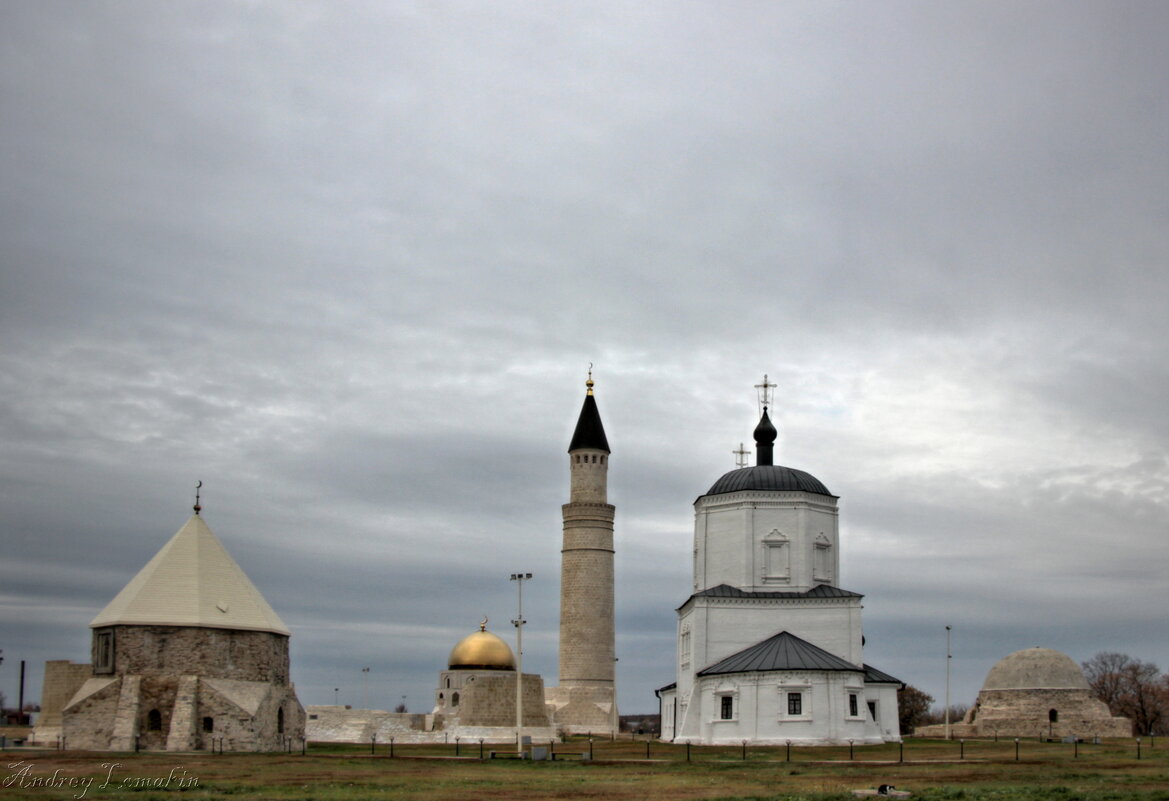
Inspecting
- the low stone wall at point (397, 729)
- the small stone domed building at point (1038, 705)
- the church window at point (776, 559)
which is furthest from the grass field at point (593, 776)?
the small stone domed building at point (1038, 705)

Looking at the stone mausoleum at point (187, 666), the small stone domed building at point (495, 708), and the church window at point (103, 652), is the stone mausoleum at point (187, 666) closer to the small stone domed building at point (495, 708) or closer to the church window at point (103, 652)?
the church window at point (103, 652)

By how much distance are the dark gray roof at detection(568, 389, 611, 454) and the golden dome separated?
45.3ft

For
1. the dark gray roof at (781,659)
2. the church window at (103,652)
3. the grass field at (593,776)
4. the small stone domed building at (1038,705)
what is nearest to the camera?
the grass field at (593,776)

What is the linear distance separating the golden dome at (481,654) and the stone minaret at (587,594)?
483cm

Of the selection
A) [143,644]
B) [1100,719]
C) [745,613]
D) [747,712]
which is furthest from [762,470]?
[143,644]

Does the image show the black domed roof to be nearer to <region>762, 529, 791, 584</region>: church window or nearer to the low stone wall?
<region>762, 529, 791, 584</region>: church window

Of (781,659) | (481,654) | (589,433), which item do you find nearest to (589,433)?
(589,433)

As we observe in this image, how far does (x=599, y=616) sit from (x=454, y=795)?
49.5m

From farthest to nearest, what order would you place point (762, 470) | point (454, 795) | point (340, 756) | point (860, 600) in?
point (762, 470) → point (860, 600) → point (340, 756) → point (454, 795)

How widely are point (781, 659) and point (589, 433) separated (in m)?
29.7

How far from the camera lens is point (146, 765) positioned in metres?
33.1

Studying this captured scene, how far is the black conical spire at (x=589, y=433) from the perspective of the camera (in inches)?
3036

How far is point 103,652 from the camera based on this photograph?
1777 inches

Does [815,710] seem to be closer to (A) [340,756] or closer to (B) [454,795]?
(A) [340,756]
